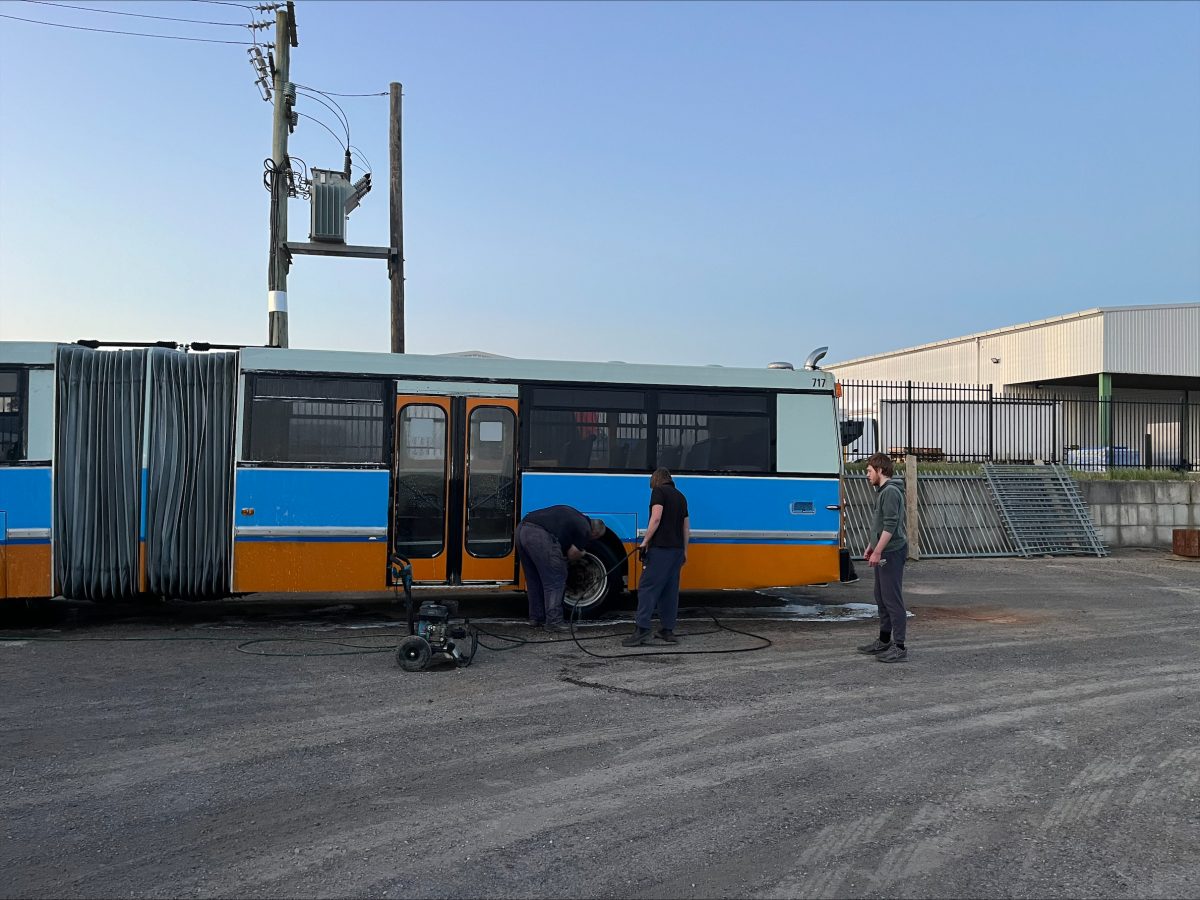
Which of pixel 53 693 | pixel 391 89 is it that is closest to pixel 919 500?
pixel 391 89

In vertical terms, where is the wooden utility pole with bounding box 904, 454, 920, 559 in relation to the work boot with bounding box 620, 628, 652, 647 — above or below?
above

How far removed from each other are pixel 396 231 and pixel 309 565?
317 inches

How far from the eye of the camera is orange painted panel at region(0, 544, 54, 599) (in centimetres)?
941

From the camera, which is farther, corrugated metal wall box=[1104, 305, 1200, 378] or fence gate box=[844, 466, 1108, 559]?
corrugated metal wall box=[1104, 305, 1200, 378]

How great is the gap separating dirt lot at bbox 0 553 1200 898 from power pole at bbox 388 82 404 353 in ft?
25.4

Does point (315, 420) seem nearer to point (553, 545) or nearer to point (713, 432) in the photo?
point (553, 545)

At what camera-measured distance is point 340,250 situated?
15.8 metres

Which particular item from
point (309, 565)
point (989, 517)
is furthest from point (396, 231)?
point (989, 517)

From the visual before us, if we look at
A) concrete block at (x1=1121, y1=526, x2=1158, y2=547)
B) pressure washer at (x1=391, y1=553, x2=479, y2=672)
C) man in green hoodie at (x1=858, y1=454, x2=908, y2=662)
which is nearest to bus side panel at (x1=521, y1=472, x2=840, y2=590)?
man in green hoodie at (x1=858, y1=454, x2=908, y2=662)

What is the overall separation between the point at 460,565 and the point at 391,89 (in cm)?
1013

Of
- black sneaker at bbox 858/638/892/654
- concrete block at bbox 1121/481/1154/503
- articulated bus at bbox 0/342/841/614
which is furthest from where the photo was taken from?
concrete block at bbox 1121/481/1154/503

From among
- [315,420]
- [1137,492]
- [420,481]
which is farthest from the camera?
[1137,492]

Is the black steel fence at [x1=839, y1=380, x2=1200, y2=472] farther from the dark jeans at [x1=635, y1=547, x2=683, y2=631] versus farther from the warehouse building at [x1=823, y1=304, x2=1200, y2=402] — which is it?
the dark jeans at [x1=635, y1=547, x2=683, y2=631]

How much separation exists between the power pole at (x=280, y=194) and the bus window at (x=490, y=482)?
5.86 m
